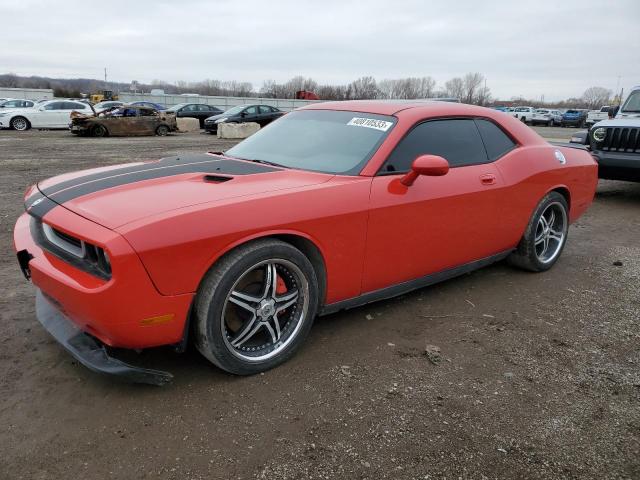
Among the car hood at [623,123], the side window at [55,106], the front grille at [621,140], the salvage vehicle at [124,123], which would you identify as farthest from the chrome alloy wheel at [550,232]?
the side window at [55,106]

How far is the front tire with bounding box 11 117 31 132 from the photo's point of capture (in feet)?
70.7

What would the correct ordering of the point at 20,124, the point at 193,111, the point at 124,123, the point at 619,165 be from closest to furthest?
the point at 619,165 < the point at 124,123 < the point at 20,124 < the point at 193,111

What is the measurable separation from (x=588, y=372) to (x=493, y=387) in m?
0.63

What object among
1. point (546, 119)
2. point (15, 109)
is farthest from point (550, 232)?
point (546, 119)

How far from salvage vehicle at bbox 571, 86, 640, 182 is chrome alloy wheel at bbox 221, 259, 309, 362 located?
21.9 ft

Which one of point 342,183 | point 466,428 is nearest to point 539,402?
point 466,428

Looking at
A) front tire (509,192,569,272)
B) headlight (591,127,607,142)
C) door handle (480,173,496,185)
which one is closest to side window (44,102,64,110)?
headlight (591,127,607,142)

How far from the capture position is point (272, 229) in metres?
2.57

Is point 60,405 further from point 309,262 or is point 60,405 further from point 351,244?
point 351,244

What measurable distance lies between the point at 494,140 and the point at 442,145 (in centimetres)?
69

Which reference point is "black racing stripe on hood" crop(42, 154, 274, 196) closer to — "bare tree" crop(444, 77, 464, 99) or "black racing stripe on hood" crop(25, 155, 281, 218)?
"black racing stripe on hood" crop(25, 155, 281, 218)

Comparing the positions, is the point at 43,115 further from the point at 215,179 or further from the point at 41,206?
the point at 215,179

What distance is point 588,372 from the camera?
2840 mm

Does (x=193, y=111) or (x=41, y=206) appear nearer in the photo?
(x=41, y=206)
